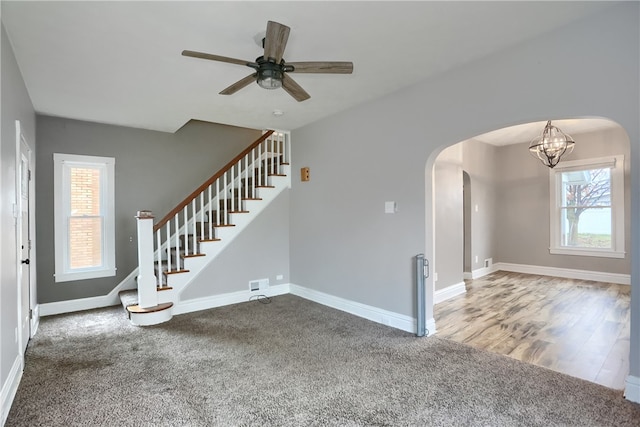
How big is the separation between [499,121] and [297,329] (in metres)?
2.91

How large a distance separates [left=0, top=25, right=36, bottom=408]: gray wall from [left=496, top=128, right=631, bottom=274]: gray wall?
7.91 m

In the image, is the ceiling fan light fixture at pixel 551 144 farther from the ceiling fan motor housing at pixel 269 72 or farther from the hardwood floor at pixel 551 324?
the ceiling fan motor housing at pixel 269 72

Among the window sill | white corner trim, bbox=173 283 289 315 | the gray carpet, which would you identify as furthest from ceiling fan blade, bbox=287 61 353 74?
the window sill

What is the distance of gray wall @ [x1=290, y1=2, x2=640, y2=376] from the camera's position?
2.29m

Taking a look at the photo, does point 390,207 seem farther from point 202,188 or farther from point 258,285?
point 202,188

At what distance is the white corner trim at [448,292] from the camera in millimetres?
4853

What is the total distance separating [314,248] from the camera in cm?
496

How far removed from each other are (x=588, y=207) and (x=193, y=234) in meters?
7.13

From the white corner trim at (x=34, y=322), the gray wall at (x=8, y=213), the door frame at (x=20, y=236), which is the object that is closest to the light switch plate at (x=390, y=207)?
the gray wall at (x=8, y=213)

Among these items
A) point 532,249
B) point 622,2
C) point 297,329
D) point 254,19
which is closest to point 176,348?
point 297,329

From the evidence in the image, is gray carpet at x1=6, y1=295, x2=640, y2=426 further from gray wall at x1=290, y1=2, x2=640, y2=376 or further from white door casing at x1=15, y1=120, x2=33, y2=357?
gray wall at x1=290, y1=2, x2=640, y2=376

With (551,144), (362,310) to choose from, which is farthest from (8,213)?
(551,144)

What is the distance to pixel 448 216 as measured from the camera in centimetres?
517

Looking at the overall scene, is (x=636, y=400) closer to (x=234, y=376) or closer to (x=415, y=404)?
(x=415, y=404)
